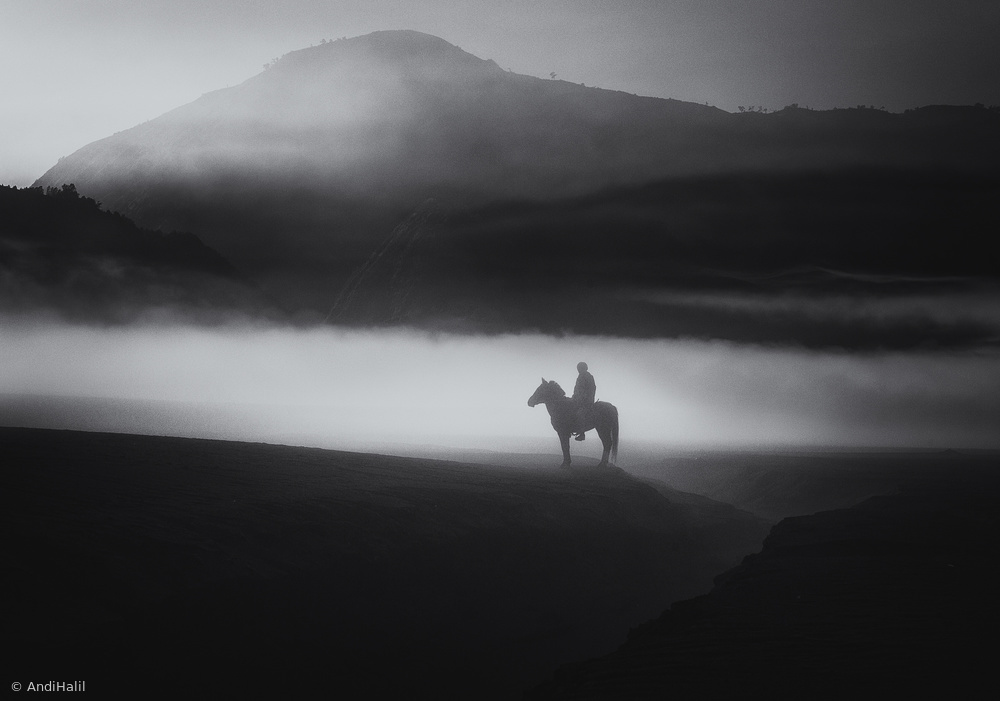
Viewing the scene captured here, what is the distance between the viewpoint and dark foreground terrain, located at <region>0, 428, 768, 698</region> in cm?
1123

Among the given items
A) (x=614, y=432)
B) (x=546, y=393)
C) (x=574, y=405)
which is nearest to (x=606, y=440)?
(x=614, y=432)

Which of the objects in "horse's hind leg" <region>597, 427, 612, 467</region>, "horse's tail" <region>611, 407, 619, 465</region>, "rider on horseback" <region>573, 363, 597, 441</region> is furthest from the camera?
"horse's tail" <region>611, 407, 619, 465</region>

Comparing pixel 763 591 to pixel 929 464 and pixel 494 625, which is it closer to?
pixel 494 625

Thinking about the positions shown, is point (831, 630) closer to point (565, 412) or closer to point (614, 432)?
point (565, 412)

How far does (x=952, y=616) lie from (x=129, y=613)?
13053mm

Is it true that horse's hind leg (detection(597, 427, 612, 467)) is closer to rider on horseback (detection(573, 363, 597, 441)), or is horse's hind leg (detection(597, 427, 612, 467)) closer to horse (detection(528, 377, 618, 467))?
horse (detection(528, 377, 618, 467))

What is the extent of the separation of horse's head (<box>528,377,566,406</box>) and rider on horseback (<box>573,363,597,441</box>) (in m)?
0.69

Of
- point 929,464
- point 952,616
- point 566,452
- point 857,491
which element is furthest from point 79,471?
point 929,464

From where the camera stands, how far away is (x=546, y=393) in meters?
30.9

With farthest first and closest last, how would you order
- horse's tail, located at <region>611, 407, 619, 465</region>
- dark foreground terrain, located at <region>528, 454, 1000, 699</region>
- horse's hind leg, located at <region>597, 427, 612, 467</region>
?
horse's tail, located at <region>611, 407, 619, 465</region> → horse's hind leg, located at <region>597, 427, 612, 467</region> → dark foreground terrain, located at <region>528, 454, 1000, 699</region>

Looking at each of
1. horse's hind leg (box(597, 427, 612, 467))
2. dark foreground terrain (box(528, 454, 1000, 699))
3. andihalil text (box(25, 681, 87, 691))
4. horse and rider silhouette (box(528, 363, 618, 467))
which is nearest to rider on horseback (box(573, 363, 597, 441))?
horse and rider silhouette (box(528, 363, 618, 467))

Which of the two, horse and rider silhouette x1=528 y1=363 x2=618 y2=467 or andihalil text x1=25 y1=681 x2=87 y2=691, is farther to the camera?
horse and rider silhouette x1=528 y1=363 x2=618 y2=467

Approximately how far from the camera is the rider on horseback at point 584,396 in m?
30.7

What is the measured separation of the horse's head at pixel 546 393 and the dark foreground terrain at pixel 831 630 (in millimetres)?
9941
